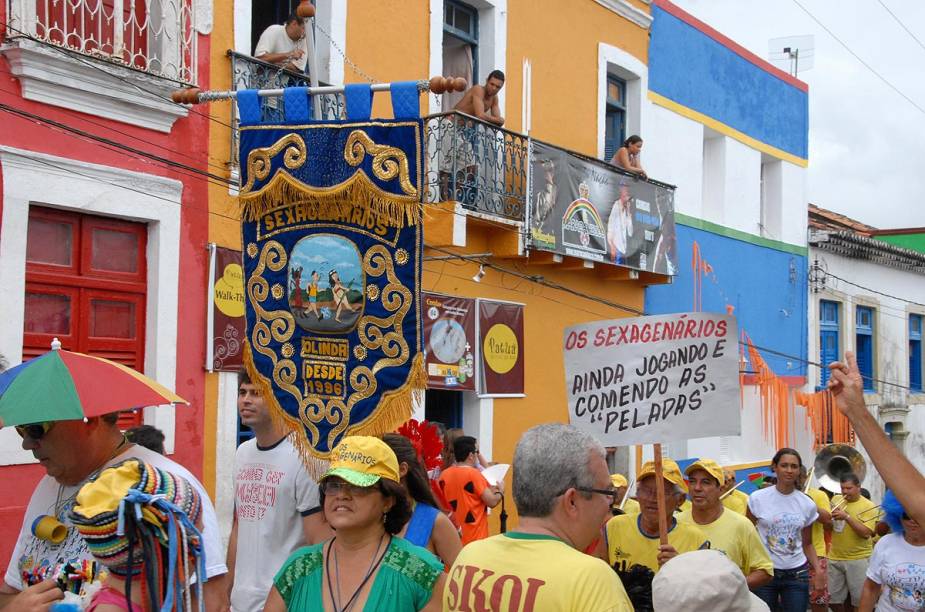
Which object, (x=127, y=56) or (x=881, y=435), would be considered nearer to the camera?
(x=881, y=435)

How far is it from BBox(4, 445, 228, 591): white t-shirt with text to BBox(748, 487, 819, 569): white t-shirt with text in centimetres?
A: 516

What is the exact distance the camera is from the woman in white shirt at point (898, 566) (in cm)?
577

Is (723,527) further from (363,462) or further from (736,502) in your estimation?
(363,462)

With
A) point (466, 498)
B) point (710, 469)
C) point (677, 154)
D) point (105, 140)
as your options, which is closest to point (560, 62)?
point (677, 154)

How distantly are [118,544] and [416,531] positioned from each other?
5.65 feet

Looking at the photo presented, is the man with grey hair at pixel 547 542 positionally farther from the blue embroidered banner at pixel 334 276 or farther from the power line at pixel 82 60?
the power line at pixel 82 60

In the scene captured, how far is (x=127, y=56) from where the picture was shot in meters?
9.23

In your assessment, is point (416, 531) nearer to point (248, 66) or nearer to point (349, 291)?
point (349, 291)

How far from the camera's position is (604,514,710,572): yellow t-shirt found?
5.57 m

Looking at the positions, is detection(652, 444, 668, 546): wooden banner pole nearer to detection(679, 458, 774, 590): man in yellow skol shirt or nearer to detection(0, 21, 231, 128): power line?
detection(679, 458, 774, 590): man in yellow skol shirt

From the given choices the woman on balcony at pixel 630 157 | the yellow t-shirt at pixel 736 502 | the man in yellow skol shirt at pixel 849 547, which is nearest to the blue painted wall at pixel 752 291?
the woman on balcony at pixel 630 157

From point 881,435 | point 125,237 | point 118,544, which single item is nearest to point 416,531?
point 118,544

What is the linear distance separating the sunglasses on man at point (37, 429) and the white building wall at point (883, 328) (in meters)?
18.8

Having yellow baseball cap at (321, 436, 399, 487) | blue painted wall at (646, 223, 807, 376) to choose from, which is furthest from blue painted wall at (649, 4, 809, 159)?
yellow baseball cap at (321, 436, 399, 487)
